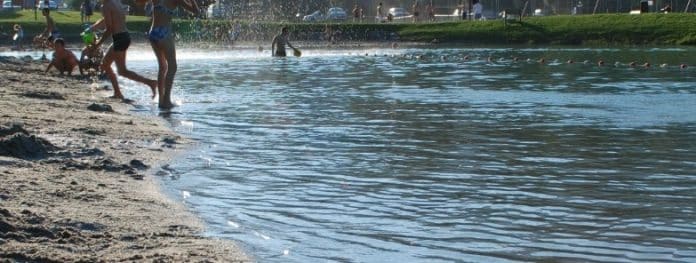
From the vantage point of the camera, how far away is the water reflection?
827 centimetres

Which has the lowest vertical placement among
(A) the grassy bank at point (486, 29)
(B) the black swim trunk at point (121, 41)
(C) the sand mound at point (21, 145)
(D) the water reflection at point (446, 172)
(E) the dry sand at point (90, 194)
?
(A) the grassy bank at point (486, 29)

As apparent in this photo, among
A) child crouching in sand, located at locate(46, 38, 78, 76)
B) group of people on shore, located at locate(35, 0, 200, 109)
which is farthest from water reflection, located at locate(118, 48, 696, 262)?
child crouching in sand, located at locate(46, 38, 78, 76)

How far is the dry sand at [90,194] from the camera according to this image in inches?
294

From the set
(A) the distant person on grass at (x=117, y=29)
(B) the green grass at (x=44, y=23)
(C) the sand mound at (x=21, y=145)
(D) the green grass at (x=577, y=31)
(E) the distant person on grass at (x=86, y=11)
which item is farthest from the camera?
(E) the distant person on grass at (x=86, y=11)

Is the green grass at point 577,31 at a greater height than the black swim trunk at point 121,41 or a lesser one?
lesser

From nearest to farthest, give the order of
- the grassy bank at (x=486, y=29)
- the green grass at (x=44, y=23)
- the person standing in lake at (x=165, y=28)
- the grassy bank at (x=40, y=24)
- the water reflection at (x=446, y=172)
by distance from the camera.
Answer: the water reflection at (x=446, y=172)
the person standing in lake at (x=165, y=28)
the grassy bank at (x=486, y=29)
the grassy bank at (x=40, y=24)
the green grass at (x=44, y=23)

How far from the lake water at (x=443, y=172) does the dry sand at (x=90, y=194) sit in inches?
14.9

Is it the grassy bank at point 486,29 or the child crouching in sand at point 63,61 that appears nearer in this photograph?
the child crouching in sand at point 63,61

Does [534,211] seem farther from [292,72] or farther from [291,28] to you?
[291,28]

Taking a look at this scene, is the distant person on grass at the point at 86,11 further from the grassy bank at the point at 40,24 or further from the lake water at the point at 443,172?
the lake water at the point at 443,172

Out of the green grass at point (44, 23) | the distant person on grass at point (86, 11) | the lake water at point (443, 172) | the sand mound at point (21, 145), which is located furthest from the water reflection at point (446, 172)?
the distant person on grass at point (86, 11)

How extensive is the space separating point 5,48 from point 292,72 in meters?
26.4

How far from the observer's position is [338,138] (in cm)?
1500

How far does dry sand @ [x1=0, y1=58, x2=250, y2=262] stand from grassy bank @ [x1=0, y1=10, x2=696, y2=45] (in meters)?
45.7
